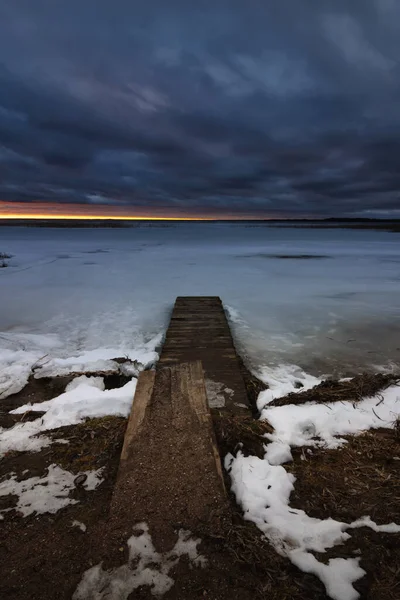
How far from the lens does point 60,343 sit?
5496 mm

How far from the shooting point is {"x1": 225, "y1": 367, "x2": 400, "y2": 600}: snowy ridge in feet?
5.09

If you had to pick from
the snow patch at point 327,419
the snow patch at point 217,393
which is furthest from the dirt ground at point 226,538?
the snow patch at point 217,393

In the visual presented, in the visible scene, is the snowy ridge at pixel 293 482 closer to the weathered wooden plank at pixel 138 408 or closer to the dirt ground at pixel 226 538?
the dirt ground at pixel 226 538

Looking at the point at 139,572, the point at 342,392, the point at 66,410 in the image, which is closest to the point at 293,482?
the point at 139,572

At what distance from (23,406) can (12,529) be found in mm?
1715

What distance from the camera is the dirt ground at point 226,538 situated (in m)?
Answer: 1.43

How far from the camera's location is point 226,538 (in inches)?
63.7

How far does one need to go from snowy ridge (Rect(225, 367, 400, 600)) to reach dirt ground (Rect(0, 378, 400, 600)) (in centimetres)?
5

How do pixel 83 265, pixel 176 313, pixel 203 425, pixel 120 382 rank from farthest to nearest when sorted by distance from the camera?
pixel 83 265 < pixel 176 313 < pixel 120 382 < pixel 203 425

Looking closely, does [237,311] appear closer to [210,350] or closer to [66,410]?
[210,350]

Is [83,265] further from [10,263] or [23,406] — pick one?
[23,406]

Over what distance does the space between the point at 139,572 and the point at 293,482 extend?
112cm

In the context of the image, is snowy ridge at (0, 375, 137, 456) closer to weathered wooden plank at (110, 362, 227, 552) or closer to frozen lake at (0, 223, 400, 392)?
weathered wooden plank at (110, 362, 227, 552)

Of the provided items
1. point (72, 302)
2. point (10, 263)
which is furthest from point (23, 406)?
point (10, 263)
